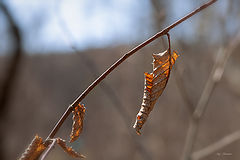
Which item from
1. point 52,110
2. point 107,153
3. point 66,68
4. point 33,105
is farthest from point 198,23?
point 66,68

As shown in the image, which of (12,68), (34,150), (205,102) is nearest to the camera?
(34,150)

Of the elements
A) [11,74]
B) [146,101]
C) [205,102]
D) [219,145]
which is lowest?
[219,145]

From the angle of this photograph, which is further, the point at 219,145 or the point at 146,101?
the point at 219,145

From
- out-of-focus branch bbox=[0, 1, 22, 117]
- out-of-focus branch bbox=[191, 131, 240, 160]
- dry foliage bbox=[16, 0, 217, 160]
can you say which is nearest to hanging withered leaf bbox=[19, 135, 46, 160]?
dry foliage bbox=[16, 0, 217, 160]

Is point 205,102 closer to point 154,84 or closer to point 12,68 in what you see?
point 154,84

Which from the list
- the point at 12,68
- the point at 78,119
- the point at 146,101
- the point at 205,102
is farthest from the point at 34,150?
the point at 12,68

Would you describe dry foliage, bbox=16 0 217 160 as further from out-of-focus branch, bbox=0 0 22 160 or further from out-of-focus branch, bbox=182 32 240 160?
out-of-focus branch, bbox=0 0 22 160
